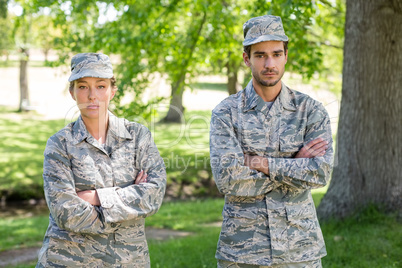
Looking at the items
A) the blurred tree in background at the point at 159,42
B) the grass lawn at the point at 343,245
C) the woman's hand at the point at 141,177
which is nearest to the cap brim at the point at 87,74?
the woman's hand at the point at 141,177

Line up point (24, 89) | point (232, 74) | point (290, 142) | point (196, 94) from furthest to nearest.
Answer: point (24, 89) → point (232, 74) → point (196, 94) → point (290, 142)

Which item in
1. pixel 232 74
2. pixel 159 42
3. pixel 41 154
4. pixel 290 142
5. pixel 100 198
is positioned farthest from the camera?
pixel 41 154

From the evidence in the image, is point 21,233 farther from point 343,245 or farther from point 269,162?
point 269,162

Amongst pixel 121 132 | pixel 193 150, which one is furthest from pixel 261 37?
pixel 193 150

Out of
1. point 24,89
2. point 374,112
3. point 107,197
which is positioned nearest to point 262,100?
point 107,197

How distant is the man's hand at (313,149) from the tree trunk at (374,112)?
10.5 ft

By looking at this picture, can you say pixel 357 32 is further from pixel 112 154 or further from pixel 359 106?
pixel 112 154

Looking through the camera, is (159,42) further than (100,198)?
Yes

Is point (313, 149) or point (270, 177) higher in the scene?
point (313, 149)

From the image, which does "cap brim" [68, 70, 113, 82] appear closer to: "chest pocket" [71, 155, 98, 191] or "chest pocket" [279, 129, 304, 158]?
"chest pocket" [71, 155, 98, 191]

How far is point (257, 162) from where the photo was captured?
9.78ft

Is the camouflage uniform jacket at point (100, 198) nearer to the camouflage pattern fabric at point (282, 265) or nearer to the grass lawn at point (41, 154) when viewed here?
the camouflage pattern fabric at point (282, 265)

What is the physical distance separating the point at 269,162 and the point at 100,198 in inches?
39.8

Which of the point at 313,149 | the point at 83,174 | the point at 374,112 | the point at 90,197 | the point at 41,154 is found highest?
the point at 374,112
